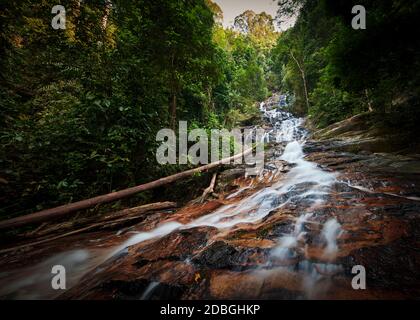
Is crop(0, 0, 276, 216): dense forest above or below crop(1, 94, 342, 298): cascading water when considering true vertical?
above

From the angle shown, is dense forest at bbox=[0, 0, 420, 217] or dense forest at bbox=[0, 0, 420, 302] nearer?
dense forest at bbox=[0, 0, 420, 302]

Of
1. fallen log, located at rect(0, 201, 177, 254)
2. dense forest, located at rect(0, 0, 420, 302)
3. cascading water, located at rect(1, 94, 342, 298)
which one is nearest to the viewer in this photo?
dense forest, located at rect(0, 0, 420, 302)

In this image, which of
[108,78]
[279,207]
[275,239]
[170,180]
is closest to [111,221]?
[170,180]

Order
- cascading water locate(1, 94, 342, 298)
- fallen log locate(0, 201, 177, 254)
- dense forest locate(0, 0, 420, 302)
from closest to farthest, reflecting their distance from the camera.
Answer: dense forest locate(0, 0, 420, 302) → cascading water locate(1, 94, 342, 298) → fallen log locate(0, 201, 177, 254)

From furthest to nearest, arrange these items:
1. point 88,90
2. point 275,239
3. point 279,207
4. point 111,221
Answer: point 88,90
point 111,221
point 279,207
point 275,239

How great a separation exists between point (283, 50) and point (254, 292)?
24837 millimetres

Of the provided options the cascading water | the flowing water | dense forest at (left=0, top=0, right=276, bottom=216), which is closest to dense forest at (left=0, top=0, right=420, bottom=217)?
dense forest at (left=0, top=0, right=276, bottom=216)

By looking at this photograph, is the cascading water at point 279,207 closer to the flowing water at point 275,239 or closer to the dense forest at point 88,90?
the flowing water at point 275,239

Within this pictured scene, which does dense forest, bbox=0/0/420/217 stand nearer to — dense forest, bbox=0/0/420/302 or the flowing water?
dense forest, bbox=0/0/420/302

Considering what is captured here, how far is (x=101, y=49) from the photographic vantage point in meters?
4.88

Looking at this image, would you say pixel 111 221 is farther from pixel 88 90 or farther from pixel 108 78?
pixel 108 78

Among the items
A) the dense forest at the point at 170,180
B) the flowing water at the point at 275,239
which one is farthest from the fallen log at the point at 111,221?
the flowing water at the point at 275,239

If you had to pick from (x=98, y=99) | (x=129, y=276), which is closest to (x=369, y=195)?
(x=129, y=276)
